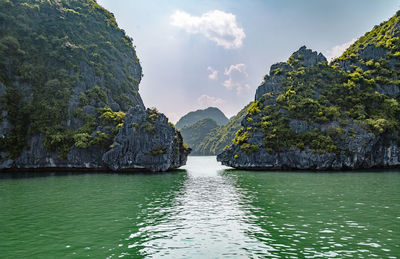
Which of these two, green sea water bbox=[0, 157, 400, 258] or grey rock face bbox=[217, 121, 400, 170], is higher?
grey rock face bbox=[217, 121, 400, 170]

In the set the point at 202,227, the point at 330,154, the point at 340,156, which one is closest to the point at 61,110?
the point at 202,227

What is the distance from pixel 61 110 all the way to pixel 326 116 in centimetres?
6916

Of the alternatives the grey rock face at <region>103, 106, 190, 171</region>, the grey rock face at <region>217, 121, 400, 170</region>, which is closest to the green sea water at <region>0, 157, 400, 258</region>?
the grey rock face at <region>103, 106, 190, 171</region>

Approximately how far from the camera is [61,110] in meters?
65.6

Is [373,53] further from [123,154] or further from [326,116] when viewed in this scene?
[123,154]

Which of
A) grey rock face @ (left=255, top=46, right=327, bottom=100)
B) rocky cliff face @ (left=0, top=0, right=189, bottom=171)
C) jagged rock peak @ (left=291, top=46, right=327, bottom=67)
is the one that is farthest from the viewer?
jagged rock peak @ (left=291, top=46, right=327, bottom=67)

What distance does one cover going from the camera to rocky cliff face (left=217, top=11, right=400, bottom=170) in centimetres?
6109

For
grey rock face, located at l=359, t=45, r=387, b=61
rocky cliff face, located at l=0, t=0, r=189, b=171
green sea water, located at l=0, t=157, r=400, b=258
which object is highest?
grey rock face, located at l=359, t=45, r=387, b=61

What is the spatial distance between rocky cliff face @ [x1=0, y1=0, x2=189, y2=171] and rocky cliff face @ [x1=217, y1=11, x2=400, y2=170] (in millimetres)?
24464

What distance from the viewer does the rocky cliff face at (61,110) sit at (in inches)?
2367

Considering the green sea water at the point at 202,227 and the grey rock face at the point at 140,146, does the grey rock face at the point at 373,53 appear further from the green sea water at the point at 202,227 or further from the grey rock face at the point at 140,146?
the green sea water at the point at 202,227

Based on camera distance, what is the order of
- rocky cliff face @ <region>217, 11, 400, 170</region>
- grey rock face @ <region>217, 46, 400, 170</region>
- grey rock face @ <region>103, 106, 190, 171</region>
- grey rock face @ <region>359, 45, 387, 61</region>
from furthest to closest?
grey rock face @ <region>359, 45, 387, 61</region> → rocky cliff face @ <region>217, 11, 400, 170</region> → grey rock face @ <region>217, 46, 400, 170</region> → grey rock face @ <region>103, 106, 190, 171</region>

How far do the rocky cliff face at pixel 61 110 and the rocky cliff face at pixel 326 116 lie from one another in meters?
24.5

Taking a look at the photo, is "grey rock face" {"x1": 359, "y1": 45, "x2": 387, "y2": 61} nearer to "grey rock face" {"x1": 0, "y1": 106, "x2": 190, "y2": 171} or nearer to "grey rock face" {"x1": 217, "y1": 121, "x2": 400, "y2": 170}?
"grey rock face" {"x1": 217, "y1": 121, "x2": 400, "y2": 170}
